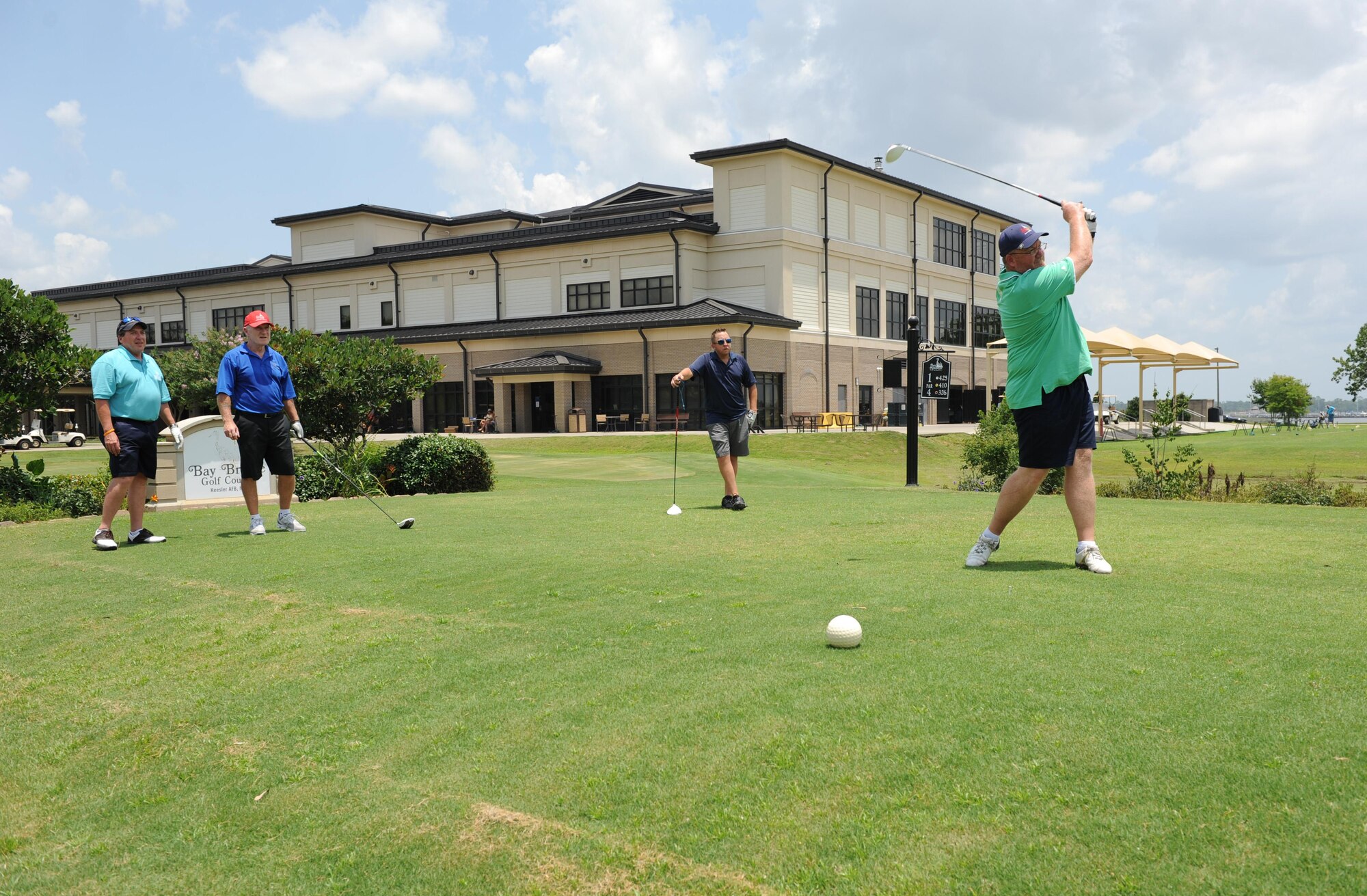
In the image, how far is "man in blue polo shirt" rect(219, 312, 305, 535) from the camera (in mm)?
10000

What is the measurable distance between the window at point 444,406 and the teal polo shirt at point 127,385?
44.1 meters

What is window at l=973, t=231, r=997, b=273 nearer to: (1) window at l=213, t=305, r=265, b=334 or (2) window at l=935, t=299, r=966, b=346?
(2) window at l=935, t=299, r=966, b=346

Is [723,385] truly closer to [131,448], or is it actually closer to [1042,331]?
[1042,331]

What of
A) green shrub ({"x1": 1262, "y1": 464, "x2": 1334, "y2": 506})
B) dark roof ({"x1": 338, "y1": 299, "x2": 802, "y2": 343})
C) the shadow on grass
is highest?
dark roof ({"x1": 338, "y1": 299, "x2": 802, "y2": 343})

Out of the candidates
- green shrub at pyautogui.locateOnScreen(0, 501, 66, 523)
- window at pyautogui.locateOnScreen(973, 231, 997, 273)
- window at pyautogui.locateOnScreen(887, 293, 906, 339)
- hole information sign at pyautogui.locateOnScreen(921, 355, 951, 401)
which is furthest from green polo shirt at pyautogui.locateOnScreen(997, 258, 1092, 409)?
window at pyautogui.locateOnScreen(973, 231, 997, 273)

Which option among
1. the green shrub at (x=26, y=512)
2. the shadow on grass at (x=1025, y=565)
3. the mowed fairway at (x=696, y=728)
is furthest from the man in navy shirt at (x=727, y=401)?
the green shrub at (x=26, y=512)

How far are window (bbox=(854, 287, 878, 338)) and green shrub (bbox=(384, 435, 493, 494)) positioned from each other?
127ft

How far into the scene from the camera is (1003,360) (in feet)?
225

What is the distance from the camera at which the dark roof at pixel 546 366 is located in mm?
48188

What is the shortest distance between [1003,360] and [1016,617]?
66.9 metres

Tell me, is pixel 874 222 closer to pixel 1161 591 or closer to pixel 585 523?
pixel 585 523

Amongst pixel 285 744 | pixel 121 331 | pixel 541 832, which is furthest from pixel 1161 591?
pixel 121 331

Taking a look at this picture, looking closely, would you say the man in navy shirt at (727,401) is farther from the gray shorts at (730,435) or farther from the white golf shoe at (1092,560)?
the white golf shoe at (1092,560)

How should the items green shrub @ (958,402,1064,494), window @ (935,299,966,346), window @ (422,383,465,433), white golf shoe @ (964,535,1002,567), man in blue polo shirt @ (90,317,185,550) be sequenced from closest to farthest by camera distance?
white golf shoe @ (964,535,1002,567), man in blue polo shirt @ (90,317,185,550), green shrub @ (958,402,1064,494), window @ (422,383,465,433), window @ (935,299,966,346)
